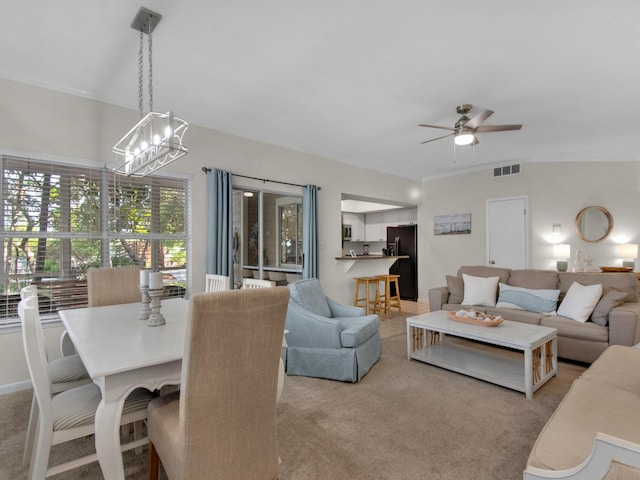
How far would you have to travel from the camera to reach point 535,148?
5.10m

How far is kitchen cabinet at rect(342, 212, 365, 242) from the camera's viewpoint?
8320 millimetres

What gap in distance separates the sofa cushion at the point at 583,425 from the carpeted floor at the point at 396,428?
1.60 feet

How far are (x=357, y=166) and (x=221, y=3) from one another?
405 centimetres

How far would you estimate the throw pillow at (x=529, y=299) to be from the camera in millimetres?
3729

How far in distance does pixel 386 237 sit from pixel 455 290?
3565mm

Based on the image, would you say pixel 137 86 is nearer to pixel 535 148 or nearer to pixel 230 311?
pixel 230 311

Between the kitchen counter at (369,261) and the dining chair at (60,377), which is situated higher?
the kitchen counter at (369,261)

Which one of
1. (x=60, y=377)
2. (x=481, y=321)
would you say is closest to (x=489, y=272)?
(x=481, y=321)

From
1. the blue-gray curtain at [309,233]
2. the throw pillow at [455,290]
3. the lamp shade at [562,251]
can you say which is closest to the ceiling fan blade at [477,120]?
the throw pillow at [455,290]

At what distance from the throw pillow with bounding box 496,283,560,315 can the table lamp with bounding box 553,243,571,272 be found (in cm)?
174

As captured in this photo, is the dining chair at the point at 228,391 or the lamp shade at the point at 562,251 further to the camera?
the lamp shade at the point at 562,251

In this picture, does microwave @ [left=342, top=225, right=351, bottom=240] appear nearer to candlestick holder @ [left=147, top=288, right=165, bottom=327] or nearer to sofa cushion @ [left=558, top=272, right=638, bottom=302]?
sofa cushion @ [left=558, top=272, right=638, bottom=302]

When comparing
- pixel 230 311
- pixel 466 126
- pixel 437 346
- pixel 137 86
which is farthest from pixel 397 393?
pixel 137 86

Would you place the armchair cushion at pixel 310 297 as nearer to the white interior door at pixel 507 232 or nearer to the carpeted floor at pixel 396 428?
the carpeted floor at pixel 396 428
